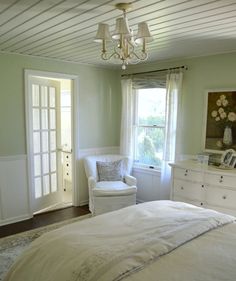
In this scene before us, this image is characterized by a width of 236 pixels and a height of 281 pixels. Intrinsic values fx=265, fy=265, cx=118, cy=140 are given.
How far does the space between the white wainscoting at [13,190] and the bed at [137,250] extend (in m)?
2.09

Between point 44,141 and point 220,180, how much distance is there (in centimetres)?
266

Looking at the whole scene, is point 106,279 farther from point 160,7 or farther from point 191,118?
point 191,118

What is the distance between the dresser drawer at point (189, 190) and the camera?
3203 millimetres

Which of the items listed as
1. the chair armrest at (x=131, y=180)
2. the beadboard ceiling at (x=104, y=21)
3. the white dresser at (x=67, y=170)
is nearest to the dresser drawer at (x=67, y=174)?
the white dresser at (x=67, y=170)

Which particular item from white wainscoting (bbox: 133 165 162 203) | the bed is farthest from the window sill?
the bed

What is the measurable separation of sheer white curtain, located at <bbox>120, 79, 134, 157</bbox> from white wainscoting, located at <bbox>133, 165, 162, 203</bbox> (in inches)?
14.5

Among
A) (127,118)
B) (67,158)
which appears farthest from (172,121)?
(67,158)

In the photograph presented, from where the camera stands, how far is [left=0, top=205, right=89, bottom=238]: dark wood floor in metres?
3.52

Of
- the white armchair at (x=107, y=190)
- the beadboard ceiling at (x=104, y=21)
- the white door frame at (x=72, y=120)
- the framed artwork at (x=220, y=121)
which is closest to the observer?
the beadboard ceiling at (x=104, y=21)

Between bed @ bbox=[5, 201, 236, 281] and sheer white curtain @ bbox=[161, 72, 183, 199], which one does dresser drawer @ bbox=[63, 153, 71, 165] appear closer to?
sheer white curtain @ bbox=[161, 72, 183, 199]

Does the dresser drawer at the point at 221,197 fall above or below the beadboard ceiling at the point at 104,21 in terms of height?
below

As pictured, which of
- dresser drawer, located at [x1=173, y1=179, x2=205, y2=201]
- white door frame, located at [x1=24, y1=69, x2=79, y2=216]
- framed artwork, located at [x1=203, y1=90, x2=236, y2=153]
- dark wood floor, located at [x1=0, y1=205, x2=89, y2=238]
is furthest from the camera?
white door frame, located at [x1=24, y1=69, x2=79, y2=216]

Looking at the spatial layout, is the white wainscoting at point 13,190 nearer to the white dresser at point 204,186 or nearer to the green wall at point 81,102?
the green wall at point 81,102

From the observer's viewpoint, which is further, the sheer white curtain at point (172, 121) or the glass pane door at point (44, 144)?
the glass pane door at point (44, 144)
